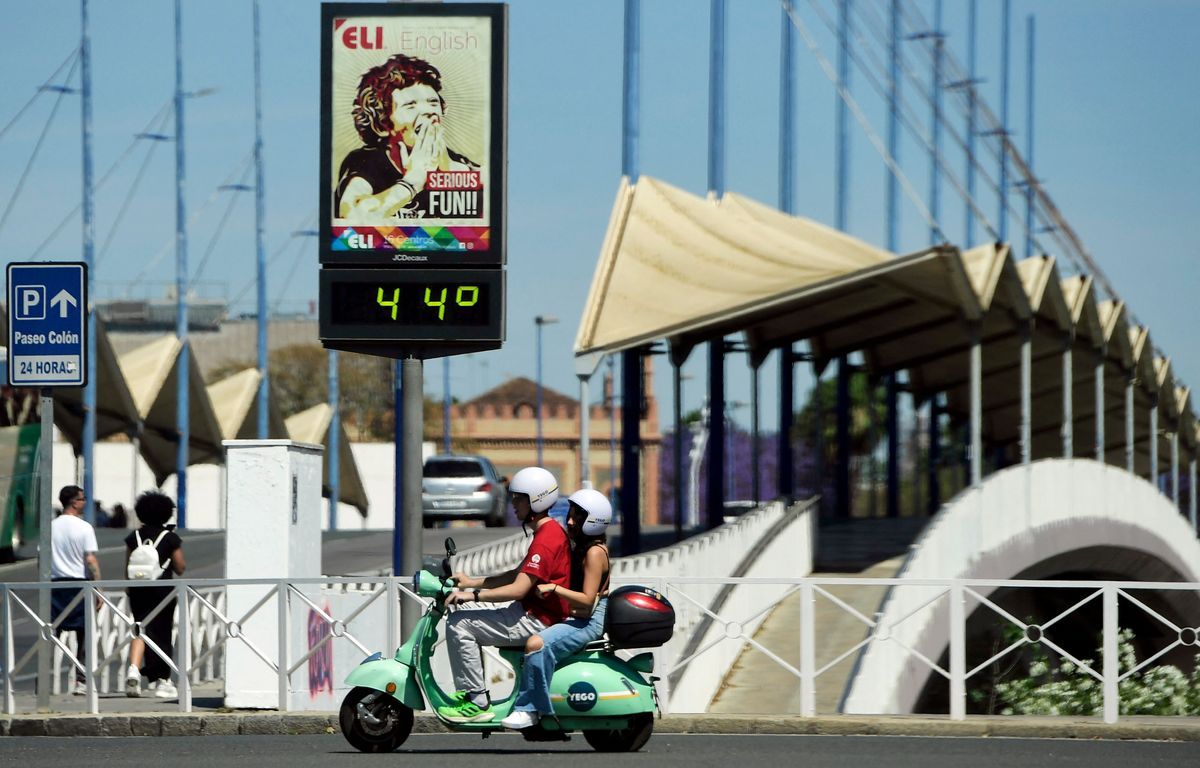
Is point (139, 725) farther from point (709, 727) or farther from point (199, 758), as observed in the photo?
point (709, 727)

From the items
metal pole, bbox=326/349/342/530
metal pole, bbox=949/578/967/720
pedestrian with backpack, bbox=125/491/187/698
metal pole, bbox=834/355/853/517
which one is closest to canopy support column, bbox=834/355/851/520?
metal pole, bbox=834/355/853/517

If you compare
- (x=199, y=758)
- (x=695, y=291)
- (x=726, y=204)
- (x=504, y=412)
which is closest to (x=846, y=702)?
(x=199, y=758)

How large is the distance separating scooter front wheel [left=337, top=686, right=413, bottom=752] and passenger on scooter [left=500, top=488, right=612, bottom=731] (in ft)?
2.13

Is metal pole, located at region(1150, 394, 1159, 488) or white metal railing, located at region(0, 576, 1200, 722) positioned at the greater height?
metal pole, located at region(1150, 394, 1159, 488)

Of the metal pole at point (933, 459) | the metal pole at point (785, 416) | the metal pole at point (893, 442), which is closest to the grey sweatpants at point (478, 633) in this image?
the metal pole at point (785, 416)

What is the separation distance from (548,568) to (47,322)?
207 inches

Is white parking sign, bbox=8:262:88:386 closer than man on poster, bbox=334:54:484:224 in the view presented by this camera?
No

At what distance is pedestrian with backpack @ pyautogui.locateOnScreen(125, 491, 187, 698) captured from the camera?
14.8 meters

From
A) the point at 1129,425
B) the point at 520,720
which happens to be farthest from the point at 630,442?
the point at 520,720

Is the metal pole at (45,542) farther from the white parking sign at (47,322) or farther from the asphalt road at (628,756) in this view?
the asphalt road at (628,756)

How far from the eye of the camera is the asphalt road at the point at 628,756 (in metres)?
10.6

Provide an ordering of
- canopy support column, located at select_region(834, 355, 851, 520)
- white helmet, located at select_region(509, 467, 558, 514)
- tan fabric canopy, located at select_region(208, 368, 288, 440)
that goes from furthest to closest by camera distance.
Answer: tan fabric canopy, located at select_region(208, 368, 288, 440), canopy support column, located at select_region(834, 355, 851, 520), white helmet, located at select_region(509, 467, 558, 514)

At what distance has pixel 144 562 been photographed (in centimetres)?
1550

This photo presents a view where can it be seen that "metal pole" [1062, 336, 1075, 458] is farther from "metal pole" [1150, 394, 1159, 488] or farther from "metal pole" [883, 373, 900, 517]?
"metal pole" [1150, 394, 1159, 488]
